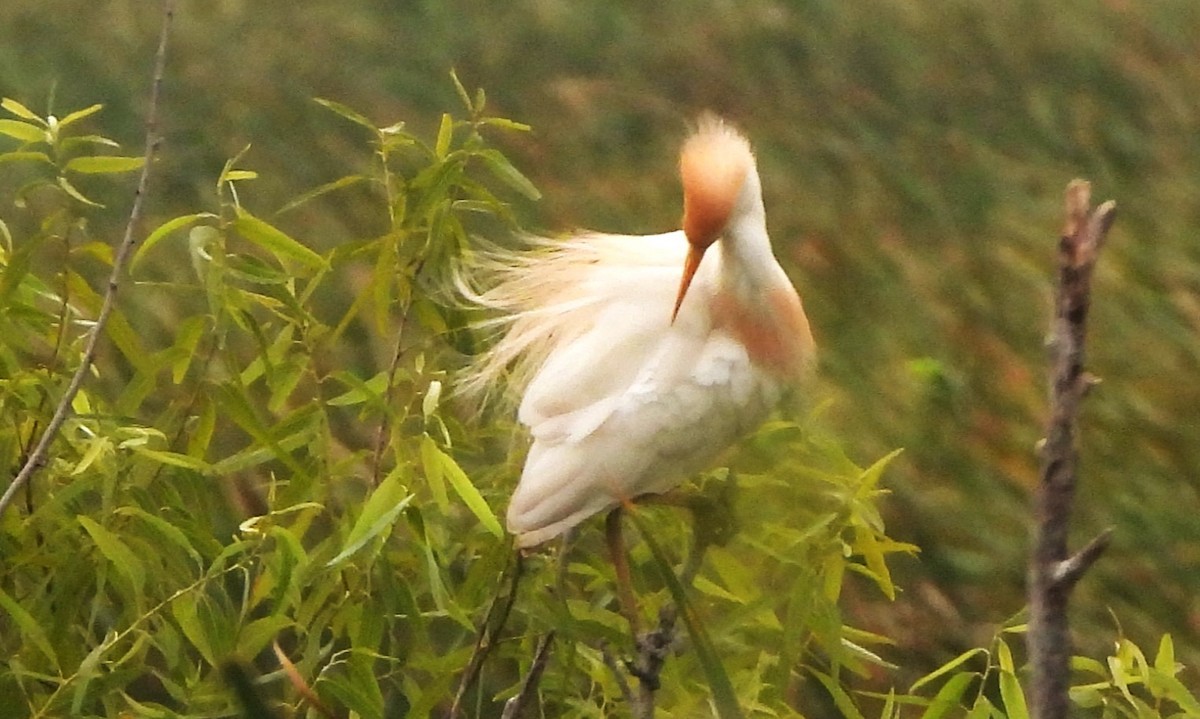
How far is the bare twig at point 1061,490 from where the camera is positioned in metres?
0.39

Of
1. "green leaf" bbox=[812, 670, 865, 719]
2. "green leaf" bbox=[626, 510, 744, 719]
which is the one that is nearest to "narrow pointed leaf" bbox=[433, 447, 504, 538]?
"green leaf" bbox=[626, 510, 744, 719]

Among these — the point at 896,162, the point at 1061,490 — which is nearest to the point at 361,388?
the point at 1061,490

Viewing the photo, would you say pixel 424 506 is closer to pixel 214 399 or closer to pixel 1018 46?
pixel 214 399

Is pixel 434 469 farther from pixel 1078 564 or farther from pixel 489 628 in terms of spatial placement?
pixel 1078 564

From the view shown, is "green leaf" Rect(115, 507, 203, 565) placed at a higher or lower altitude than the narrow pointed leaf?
lower

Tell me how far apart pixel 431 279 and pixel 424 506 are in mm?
106

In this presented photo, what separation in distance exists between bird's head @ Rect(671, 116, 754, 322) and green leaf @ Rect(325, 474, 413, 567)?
14 cm

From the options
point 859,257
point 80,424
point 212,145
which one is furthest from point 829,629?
point 212,145

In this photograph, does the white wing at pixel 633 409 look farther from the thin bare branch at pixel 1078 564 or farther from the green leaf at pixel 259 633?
the thin bare branch at pixel 1078 564

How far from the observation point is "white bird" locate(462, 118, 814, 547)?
656 millimetres

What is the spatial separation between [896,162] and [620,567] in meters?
0.87

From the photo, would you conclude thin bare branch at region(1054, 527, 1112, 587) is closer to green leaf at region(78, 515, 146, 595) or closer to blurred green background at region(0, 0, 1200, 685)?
green leaf at region(78, 515, 146, 595)

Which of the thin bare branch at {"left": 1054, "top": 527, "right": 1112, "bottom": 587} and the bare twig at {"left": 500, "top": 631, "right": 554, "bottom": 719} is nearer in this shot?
the thin bare branch at {"left": 1054, "top": 527, "right": 1112, "bottom": 587}

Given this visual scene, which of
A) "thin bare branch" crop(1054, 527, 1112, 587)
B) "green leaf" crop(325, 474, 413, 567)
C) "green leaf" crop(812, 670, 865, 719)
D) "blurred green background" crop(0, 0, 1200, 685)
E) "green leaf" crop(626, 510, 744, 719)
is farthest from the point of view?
"blurred green background" crop(0, 0, 1200, 685)
